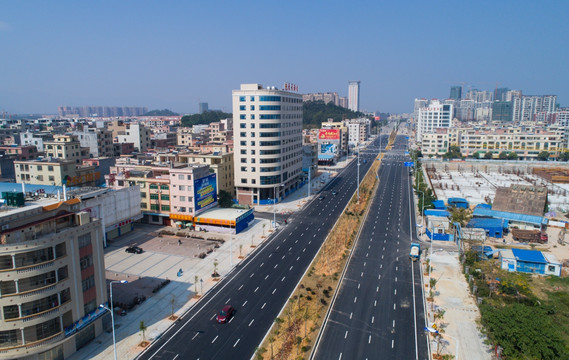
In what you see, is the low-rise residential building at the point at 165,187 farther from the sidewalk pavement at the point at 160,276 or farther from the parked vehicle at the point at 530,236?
the parked vehicle at the point at 530,236

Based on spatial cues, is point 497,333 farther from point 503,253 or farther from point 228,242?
point 228,242

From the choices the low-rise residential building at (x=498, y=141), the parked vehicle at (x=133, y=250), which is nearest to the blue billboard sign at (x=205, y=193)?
the parked vehicle at (x=133, y=250)

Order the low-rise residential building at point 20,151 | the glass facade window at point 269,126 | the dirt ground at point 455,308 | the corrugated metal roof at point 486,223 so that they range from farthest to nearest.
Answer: the low-rise residential building at point 20,151, the glass facade window at point 269,126, the corrugated metal roof at point 486,223, the dirt ground at point 455,308

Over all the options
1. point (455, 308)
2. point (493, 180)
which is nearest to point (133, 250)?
point (455, 308)

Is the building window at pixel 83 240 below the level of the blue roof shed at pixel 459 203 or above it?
above

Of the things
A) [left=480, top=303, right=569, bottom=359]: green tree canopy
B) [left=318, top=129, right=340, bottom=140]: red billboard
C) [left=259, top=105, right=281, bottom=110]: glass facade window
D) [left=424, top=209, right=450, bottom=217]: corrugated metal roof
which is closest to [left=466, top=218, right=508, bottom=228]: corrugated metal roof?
[left=424, top=209, right=450, bottom=217]: corrugated metal roof

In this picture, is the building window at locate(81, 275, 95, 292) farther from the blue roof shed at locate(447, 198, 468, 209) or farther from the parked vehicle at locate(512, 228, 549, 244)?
the blue roof shed at locate(447, 198, 468, 209)
